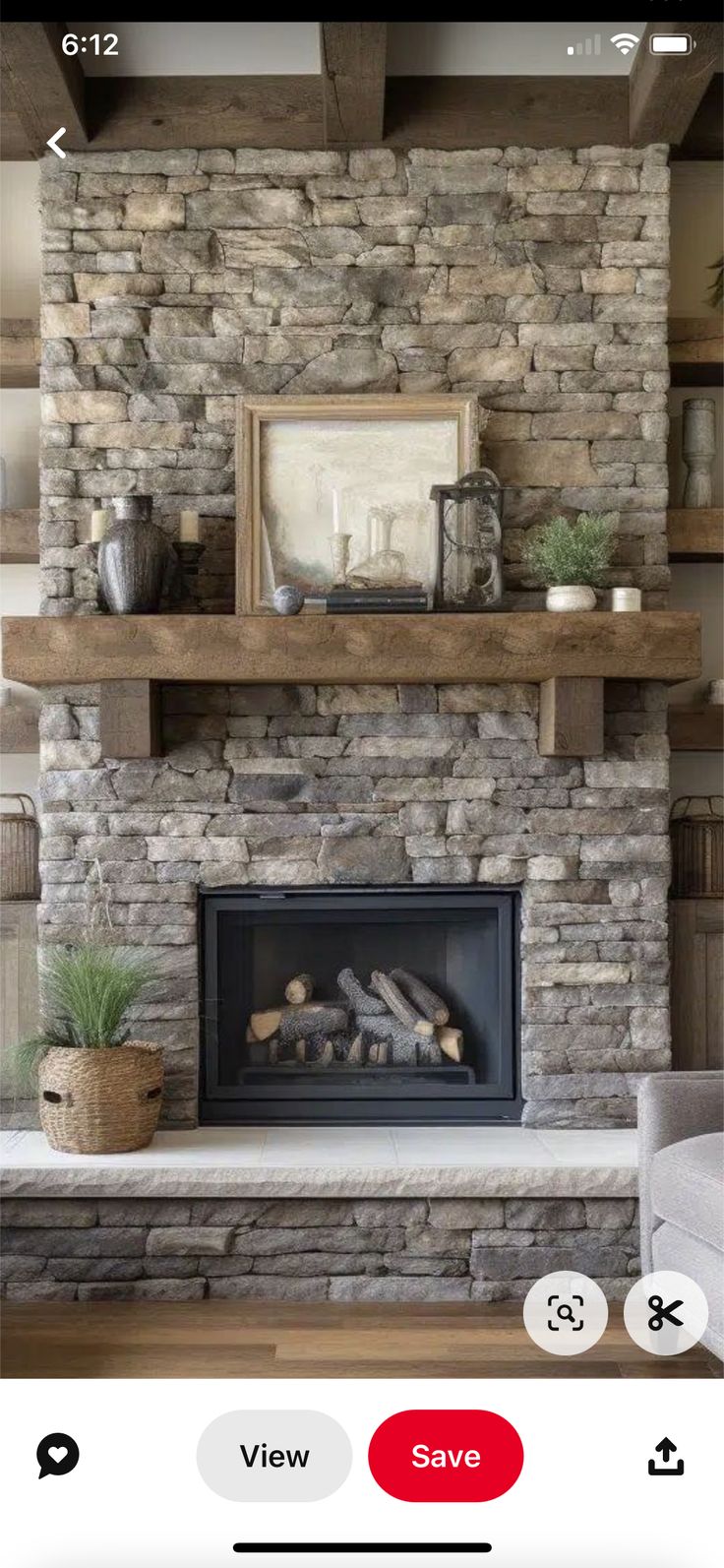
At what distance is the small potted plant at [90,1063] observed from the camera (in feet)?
6.22

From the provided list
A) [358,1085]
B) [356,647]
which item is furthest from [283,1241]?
[356,647]

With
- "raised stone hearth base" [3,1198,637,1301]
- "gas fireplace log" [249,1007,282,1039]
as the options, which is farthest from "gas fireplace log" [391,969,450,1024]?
"raised stone hearth base" [3,1198,637,1301]

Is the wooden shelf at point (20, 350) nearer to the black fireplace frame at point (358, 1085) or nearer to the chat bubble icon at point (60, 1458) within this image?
the black fireplace frame at point (358, 1085)

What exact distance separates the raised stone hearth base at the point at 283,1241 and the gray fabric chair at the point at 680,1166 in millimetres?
283

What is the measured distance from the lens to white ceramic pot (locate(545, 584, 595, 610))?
6.60ft

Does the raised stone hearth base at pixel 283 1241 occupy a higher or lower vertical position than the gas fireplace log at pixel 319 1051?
lower

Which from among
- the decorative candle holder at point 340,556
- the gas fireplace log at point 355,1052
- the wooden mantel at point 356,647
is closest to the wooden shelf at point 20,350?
the wooden mantel at point 356,647

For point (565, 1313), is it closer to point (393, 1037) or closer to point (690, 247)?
point (393, 1037)

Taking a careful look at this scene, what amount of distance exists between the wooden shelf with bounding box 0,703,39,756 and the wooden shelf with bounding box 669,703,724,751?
1.12 metres

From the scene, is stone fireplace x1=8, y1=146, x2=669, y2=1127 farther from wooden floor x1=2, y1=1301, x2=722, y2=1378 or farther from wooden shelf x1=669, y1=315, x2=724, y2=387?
wooden floor x1=2, y1=1301, x2=722, y2=1378

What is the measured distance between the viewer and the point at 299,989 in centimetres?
220

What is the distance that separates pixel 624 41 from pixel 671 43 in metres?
0.03

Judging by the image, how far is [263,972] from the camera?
2201mm

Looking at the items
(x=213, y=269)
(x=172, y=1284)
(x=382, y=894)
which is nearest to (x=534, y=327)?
(x=213, y=269)
